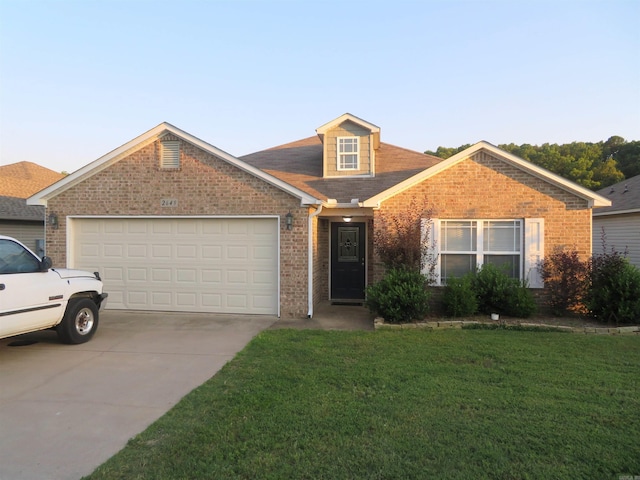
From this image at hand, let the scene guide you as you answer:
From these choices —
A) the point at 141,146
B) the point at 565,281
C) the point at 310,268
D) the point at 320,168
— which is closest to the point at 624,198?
the point at 565,281

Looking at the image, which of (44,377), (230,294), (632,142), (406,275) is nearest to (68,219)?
(230,294)

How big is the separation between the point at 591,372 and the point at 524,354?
3.17 ft

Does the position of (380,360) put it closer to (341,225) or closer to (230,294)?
(230,294)

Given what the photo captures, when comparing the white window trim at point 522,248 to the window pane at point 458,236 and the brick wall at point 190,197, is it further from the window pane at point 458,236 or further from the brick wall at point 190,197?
the brick wall at point 190,197

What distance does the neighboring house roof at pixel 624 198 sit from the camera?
14.4 meters

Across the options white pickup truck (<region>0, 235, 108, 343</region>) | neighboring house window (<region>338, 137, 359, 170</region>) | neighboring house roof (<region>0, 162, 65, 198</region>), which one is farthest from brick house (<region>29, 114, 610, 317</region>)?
neighboring house roof (<region>0, 162, 65, 198</region>)

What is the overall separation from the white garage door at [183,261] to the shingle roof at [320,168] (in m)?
2.26

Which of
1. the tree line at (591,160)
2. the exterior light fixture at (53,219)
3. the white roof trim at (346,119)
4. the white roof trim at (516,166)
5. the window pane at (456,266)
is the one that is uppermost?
the tree line at (591,160)

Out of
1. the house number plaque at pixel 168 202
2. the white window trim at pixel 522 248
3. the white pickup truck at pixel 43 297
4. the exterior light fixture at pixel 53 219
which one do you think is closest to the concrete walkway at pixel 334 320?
the white window trim at pixel 522 248

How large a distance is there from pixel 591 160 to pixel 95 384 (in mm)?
36303

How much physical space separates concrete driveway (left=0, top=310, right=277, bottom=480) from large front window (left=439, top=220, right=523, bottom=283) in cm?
432

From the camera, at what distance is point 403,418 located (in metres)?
4.10

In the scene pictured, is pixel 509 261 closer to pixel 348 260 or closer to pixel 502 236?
pixel 502 236

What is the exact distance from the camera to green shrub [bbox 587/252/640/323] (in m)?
8.09
